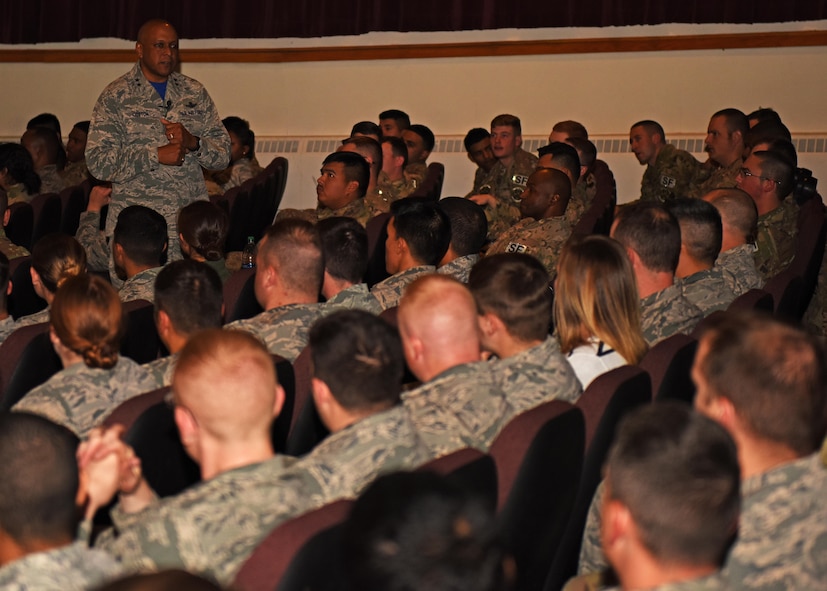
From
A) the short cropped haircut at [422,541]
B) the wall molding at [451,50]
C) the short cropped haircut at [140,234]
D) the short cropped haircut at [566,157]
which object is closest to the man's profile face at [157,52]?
the short cropped haircut at [140,234]

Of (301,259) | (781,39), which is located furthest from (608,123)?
(301,259)

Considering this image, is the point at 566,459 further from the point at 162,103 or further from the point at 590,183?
the point at 590,183

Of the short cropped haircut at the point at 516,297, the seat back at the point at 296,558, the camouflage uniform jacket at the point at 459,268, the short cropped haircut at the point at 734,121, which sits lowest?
the camouflage uniform jacket at the point at 459,268

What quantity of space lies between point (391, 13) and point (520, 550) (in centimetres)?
716

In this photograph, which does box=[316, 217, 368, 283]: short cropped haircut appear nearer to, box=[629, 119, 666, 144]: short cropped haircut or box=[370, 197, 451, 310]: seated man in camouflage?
box=[370, 197, 451, 310]: seated man in camouflage

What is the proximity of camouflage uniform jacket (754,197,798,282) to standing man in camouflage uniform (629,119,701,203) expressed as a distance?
1.76 metres

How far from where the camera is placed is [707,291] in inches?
157

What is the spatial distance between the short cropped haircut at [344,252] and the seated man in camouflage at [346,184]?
6.90 ft

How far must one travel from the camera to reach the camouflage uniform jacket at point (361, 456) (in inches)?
82.0

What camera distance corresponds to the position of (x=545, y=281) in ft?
9.90

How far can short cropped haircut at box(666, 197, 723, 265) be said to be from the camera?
4062 millimetres

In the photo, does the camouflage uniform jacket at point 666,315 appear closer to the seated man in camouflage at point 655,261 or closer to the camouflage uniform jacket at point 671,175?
the seated man in camouflage at point 655,261

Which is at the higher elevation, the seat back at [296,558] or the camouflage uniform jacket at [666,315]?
the seat back at [296,558]

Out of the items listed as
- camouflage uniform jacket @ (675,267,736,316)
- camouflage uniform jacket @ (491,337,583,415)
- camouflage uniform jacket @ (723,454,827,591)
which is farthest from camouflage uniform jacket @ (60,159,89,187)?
camouflage uniform jacket @ (723,454,827,591)
